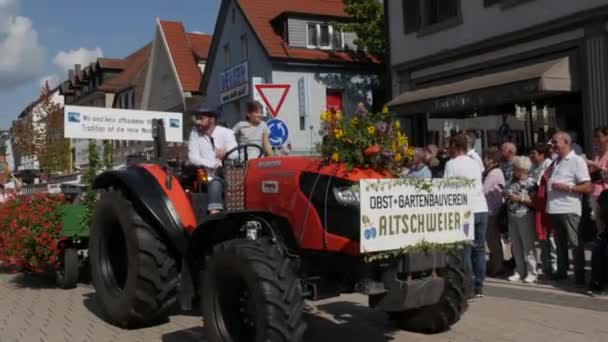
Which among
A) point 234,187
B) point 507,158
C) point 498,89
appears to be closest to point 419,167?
point 507,158

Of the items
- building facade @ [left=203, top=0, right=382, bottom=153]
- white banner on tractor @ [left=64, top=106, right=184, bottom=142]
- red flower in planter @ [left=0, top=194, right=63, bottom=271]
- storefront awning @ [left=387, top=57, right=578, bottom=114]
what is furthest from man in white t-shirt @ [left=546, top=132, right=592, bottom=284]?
building facade @ [left=203, top=0, right=382, bottom=153]

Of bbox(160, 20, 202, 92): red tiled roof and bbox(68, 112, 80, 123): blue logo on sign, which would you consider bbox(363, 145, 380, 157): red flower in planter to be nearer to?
bbox(68, 112, 80, 123): blue logo on sign

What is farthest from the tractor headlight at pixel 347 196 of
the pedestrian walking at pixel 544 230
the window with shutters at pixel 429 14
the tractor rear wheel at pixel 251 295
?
the window with shutters at pixel 429 14

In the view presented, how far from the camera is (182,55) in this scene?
115ft

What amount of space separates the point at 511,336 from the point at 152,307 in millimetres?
2935

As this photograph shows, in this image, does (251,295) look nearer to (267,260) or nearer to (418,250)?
(267,260)

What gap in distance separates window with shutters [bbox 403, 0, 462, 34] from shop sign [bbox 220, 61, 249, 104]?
10.2 metres

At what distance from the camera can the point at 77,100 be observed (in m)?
52.8

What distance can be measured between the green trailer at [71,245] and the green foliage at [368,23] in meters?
14.6

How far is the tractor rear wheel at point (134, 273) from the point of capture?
5.46 m

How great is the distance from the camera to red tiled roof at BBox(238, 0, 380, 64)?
2439cm

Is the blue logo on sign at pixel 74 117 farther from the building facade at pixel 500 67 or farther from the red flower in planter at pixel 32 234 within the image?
the building facade at pixel 500 67

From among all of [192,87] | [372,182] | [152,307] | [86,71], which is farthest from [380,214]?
[86,71]

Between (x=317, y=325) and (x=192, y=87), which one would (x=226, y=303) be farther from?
(x=192, y=87)
